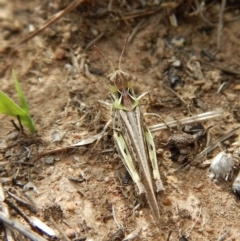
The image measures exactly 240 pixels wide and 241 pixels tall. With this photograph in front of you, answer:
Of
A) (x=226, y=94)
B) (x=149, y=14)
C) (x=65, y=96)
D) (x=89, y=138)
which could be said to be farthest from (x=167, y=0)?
(x=89, y=138)

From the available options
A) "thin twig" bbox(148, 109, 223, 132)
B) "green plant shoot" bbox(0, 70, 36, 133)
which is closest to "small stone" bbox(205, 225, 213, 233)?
"thin twig" bbox(148, 109, 223, 132)

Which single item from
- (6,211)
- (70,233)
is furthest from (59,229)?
(6,211)

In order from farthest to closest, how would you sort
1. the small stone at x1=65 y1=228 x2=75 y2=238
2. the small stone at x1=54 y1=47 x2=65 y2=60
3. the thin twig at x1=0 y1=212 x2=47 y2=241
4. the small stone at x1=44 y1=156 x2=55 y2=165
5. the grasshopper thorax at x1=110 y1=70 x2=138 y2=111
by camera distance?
the small stone at x1=54 y1=47 x2=65 y2=60 < the grasshopper thorax at x1=110 y1=70 x2=138 y2=111 < the small stone at x1=44 y1=156 x2=55 y2=165 < the small stone at x1=65 y1=228 x2=75 y2=238 < the thin twig at x1=0 y1=212 x2=47 y2=241

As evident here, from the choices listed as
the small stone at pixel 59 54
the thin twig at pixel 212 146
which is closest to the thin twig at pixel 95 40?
the small stone at pixel 59 54

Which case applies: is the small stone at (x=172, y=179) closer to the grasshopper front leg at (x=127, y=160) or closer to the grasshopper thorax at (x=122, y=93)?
the grasshopper front leg at (x=127, y=160)

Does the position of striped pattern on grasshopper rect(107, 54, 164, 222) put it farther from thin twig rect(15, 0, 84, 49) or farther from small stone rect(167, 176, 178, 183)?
thin twig rect(15, 0, 84, 49)

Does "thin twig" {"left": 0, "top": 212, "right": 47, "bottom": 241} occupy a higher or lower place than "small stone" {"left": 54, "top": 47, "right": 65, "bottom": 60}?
lower

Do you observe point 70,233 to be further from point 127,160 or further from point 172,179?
point 172,179

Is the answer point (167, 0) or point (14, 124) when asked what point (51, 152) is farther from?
point (167, 0)

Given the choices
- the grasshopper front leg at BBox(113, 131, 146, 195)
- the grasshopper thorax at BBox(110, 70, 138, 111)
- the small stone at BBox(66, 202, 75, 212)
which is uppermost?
the grasshopper thorax at BBox(110, 70, 138, 111)
